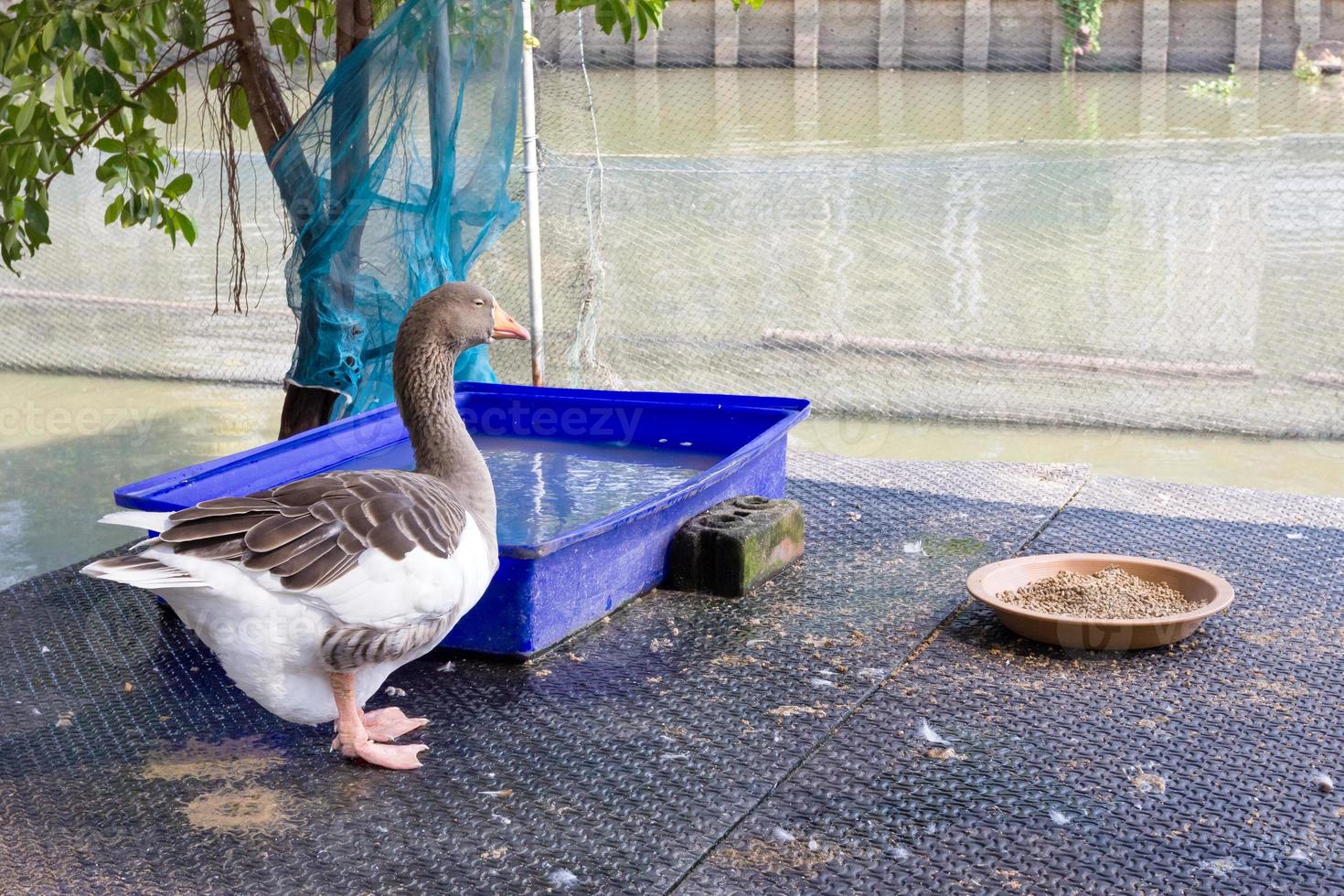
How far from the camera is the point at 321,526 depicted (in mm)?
2311

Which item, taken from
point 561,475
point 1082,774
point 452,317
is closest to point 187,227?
point 561,475

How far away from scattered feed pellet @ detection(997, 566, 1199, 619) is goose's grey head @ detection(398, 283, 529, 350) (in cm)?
139

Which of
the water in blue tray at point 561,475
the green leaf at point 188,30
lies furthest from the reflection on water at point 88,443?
the green leaf at point 188,30

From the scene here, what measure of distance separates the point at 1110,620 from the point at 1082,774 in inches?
23.3

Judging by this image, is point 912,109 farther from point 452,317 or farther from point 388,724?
point 388,724

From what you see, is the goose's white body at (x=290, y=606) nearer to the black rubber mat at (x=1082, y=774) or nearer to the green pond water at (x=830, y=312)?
the black rubber mat at (x=1082, y=774)

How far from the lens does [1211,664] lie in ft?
9.61

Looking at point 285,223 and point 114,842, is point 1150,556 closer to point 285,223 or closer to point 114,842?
point 114,842

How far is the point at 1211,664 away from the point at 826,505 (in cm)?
142

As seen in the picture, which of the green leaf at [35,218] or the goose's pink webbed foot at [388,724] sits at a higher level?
the green leaf at [35,218]

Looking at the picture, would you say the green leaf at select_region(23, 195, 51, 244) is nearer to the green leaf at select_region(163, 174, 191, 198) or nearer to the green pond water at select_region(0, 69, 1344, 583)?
the green leaf at select_region(163, 174, 191, 198)

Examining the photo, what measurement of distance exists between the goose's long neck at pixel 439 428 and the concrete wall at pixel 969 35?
14.9 meters

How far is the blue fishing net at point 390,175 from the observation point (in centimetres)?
397
